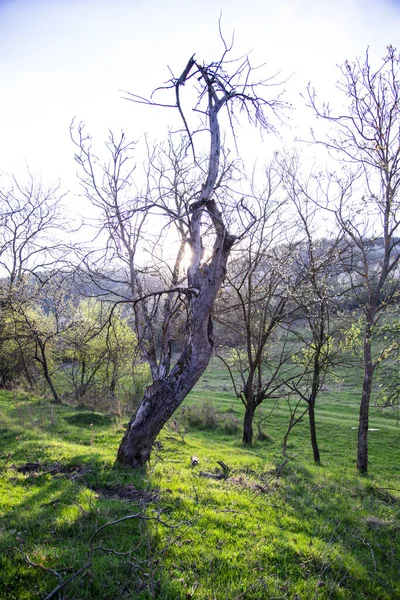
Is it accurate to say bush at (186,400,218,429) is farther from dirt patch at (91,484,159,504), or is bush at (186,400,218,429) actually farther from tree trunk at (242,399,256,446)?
dirt patch at (91,484,159,504)

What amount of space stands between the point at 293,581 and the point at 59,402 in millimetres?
16190

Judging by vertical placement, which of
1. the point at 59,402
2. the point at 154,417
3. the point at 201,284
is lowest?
the point at 59,402

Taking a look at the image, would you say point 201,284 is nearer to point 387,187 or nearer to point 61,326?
point 387,187

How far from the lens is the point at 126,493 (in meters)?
5.74

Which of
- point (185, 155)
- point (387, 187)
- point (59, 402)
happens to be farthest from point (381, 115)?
point (59, 402)

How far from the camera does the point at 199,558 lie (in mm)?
4098

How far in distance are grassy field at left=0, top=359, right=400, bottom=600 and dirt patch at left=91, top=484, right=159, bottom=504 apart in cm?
2

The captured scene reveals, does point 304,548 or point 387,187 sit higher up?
point 387,187

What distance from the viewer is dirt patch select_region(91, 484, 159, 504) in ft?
18.0

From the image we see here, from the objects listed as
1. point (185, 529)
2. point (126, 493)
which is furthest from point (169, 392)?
point (185, 529)

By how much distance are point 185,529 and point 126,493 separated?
184cm

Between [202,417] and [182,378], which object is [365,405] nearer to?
[182,378]

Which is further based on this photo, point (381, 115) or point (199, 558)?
point (381, 115)

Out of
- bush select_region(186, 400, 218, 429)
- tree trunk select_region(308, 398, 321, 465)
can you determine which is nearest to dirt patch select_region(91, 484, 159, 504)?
tree trunk select_region(308, 398, 321, 465)
